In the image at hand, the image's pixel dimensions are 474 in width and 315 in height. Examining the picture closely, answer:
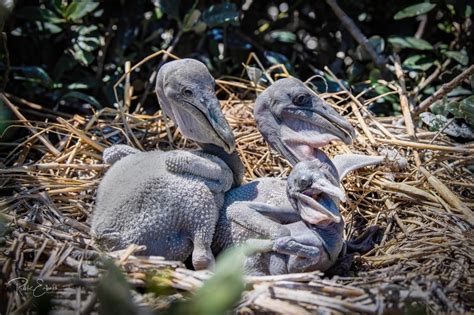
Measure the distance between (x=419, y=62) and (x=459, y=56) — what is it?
0.21 m

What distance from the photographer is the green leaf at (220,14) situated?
3557mm

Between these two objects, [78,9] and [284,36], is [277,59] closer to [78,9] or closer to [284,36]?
[284,36]

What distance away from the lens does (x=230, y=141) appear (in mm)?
2529

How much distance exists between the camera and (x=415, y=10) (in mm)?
3580

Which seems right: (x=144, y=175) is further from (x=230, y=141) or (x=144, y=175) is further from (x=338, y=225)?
(x=338, y=225)

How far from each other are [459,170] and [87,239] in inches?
58.4

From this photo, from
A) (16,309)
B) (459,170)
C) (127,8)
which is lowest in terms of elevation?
(459,170)

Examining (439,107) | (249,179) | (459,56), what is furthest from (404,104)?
(249,179)

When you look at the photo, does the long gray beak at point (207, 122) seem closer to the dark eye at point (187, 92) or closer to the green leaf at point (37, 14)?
the dark eye at point (187, 92)

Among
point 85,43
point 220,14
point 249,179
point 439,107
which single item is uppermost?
point 220,14

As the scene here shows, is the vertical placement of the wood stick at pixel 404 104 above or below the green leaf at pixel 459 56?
below

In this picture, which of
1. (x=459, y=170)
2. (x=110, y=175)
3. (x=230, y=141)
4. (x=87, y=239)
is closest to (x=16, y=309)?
(x=87, y=239)

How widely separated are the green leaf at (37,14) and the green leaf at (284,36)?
3.55ft

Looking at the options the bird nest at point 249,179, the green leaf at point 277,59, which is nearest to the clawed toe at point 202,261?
the bird nest at point 249,179
